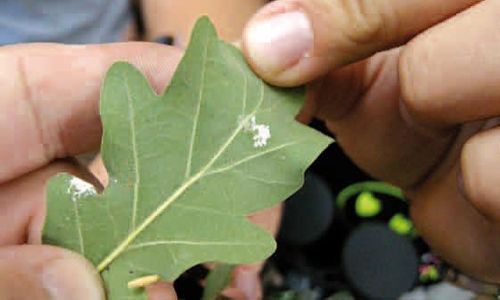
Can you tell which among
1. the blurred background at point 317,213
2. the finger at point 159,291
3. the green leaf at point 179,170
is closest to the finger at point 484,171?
the green leaf at point 179,170

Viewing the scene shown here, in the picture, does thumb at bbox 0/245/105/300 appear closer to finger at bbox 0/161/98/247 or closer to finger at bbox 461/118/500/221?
finger at bbox 0/161/98/247

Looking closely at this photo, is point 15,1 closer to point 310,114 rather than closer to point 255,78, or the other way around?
point 310,114

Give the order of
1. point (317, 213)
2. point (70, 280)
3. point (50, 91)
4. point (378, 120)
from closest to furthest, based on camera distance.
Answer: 1. point (70, 280)
2. point (50, 91)
3. point (378, 120)
4. point (317, 213)

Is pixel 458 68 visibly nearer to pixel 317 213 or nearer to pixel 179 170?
pixel 179 170

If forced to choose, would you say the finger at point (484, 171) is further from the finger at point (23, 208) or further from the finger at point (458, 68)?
the finger at point (23, 208)

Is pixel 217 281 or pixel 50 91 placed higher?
pixel 50 91

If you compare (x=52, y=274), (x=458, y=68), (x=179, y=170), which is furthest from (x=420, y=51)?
(x=52, y=274)

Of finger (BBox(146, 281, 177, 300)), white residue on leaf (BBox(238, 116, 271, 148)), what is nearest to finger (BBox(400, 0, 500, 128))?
white residue on leaf (BBox(238, 116, 271, 148))
